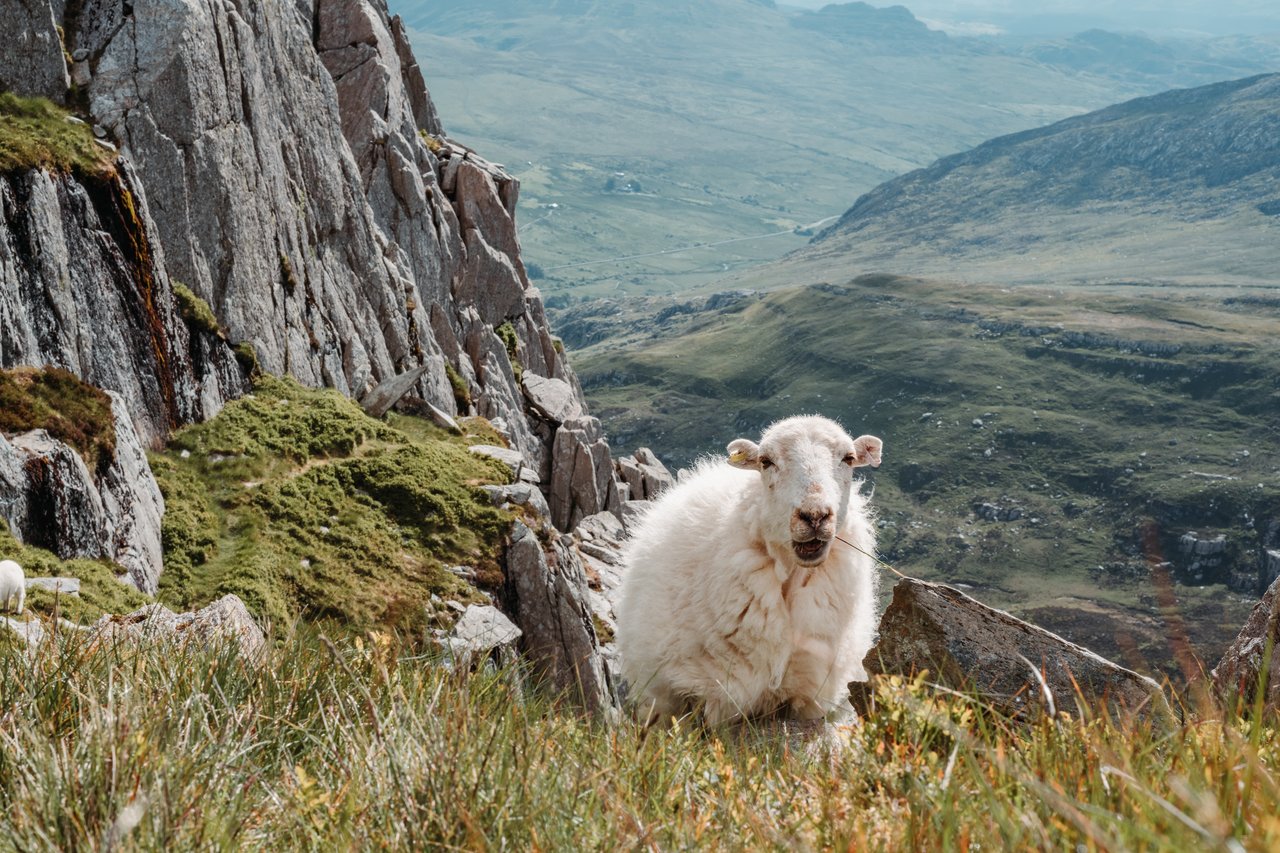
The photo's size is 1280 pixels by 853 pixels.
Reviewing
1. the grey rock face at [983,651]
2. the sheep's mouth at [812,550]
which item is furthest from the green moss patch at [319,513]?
the grey rock face at [983,651]

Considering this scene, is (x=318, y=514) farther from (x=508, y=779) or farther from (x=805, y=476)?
(x=508, y=779)

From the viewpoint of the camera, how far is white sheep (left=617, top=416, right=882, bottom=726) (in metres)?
12.0

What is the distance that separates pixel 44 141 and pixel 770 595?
2171cm

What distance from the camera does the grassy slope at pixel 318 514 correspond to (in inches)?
894

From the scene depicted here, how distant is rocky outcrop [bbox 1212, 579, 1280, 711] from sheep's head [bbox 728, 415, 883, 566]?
3.88m

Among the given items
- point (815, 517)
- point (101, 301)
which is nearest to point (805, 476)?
point (815, 517)

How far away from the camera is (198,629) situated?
864 cm

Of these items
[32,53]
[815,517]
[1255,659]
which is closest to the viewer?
[1255,659]

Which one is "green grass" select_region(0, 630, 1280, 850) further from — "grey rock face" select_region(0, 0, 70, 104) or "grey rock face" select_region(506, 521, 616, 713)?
"grey rock face" select_region(0, 0, 70, 104)

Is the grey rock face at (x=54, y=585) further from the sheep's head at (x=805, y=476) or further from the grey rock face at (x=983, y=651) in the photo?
the grey rock face at (x=983, y=651)

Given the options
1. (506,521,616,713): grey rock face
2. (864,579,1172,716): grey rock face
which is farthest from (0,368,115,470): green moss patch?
(864,579,1172,716): grey rock face

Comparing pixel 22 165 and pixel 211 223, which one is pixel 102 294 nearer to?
pixel 22 165

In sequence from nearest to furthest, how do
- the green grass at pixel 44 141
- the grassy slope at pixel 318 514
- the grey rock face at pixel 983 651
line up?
the grey rock face at pixel 983 651 < the grassy slope at pixel 318 514 < the green grass at pixel 44 141

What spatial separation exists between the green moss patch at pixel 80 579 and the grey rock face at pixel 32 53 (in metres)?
15.9
